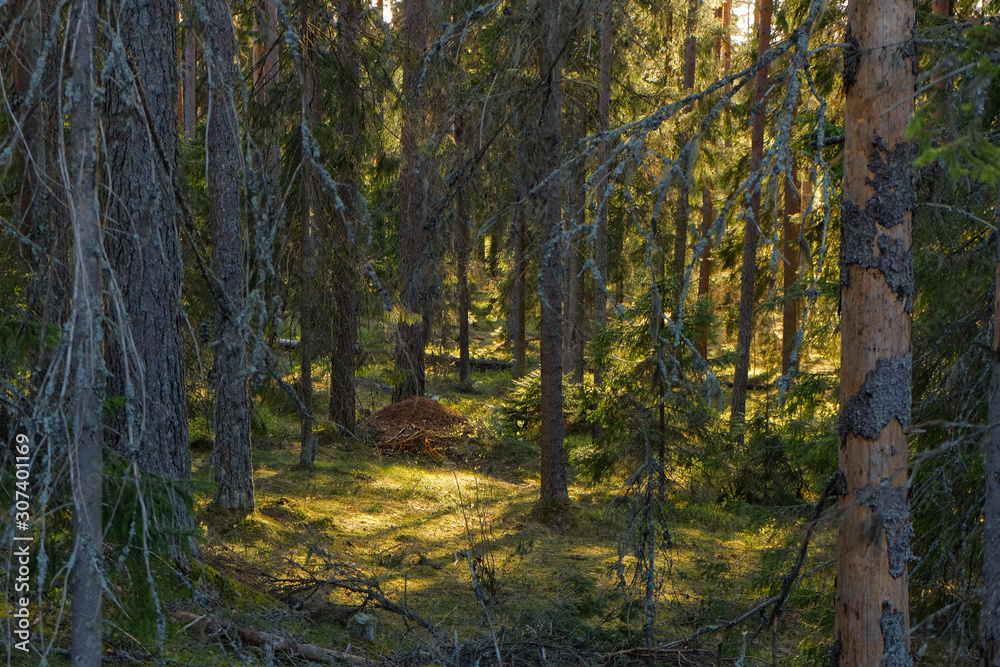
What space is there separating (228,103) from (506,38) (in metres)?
6.96

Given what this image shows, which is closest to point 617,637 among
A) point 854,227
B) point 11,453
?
point 854,227

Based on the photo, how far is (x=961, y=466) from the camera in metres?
5.46

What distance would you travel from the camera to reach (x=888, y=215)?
13.4ft

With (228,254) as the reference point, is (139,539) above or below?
below

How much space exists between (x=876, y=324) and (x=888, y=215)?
1.94ft

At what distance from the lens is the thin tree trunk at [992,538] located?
4191mm

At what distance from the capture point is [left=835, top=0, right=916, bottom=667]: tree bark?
13.3 feet

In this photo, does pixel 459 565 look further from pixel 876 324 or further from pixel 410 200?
pixel 410 200

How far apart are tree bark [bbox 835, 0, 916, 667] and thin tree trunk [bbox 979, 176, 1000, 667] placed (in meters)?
0.42

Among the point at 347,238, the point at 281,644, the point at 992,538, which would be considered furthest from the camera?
the point at 347,238

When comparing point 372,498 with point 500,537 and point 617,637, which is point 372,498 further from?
point 617,637

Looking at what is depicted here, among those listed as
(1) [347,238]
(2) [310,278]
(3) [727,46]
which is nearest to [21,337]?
(1) [347,238]

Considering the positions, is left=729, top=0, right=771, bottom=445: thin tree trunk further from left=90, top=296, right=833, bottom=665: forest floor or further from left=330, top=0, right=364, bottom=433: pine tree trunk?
left=330, top=0, right=364, bottom=433: pine tree trunk

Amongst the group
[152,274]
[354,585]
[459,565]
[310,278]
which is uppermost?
[310,278]
